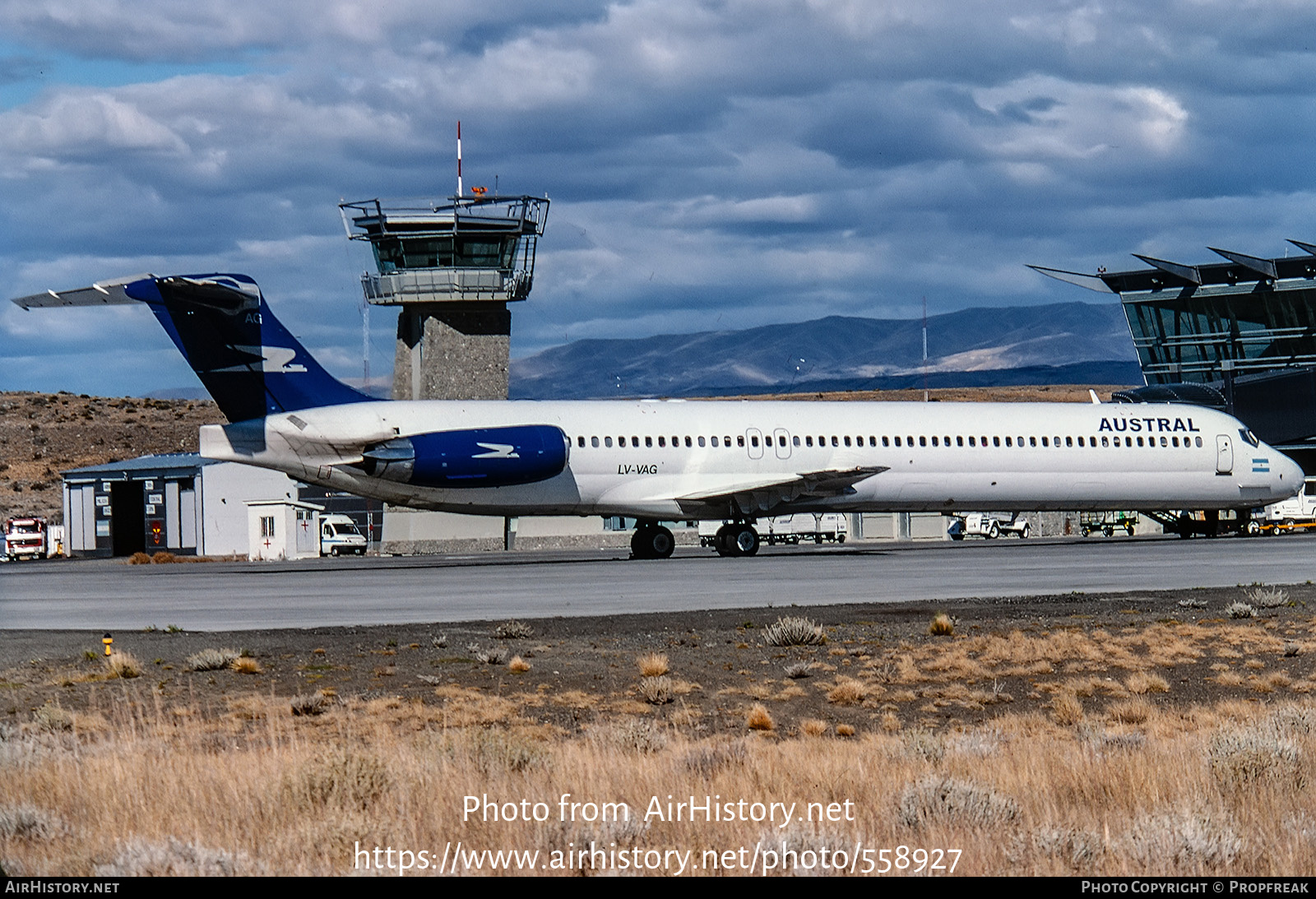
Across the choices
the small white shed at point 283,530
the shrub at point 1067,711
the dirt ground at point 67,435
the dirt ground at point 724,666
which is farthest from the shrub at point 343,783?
the dirt ground at point 67,435

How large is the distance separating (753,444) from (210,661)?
2459 centimetres

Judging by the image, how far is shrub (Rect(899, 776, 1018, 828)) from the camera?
24.9ft

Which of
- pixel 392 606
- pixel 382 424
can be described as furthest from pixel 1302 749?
pixel 382 424

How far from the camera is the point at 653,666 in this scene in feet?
46.7

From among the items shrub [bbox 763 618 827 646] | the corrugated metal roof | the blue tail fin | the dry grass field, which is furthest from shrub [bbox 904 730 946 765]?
the corrugated metal roof

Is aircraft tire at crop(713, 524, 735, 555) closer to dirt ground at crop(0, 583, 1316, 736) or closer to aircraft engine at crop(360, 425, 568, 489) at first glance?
aircraft engine at crop(360, 425, 568, 489)

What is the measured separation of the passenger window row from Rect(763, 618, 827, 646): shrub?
65.8ft

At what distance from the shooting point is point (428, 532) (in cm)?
5247

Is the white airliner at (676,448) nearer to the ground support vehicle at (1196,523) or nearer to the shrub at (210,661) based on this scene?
the ground support vehicle at (1196,523)

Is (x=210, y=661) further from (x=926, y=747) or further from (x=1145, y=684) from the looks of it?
(x=1145, y=684)

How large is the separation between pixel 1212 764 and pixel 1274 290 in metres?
60.6

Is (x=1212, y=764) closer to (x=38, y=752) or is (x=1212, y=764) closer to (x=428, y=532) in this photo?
(x=38, y=752)

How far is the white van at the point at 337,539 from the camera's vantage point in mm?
53469
